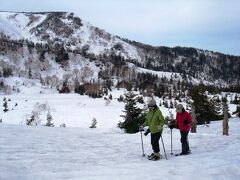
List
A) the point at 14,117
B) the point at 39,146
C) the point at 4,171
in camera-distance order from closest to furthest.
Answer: the point at 4,171 → the point at 39,146 → the point at 14,117

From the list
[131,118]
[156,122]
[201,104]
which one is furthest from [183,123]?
[201,104]

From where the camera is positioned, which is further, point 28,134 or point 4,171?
point 28,134

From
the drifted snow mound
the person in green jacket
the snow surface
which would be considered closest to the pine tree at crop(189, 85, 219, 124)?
the snow surface

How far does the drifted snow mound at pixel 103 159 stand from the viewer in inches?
419

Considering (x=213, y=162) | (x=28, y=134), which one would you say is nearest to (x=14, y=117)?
(x=28, y=134)

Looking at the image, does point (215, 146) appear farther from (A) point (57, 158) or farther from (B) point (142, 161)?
(A) point (57, 158)

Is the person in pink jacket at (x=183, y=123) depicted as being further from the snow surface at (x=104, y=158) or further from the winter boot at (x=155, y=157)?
the winter boot at (x=155, y=157)

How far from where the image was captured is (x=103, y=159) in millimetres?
13562

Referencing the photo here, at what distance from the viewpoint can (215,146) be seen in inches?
671

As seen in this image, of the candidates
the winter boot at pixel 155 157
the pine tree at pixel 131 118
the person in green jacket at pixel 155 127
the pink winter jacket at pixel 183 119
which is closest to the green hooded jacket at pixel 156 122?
the person in green jacket at pixel 155 127

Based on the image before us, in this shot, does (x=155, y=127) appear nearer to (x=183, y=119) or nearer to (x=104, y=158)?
(x=183, y=119)

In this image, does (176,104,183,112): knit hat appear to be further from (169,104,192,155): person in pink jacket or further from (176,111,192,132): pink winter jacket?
(176,111,192,132): pink winter jacket

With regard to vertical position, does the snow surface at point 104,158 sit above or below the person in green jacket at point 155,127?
below

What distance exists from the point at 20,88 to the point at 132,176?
406ft
